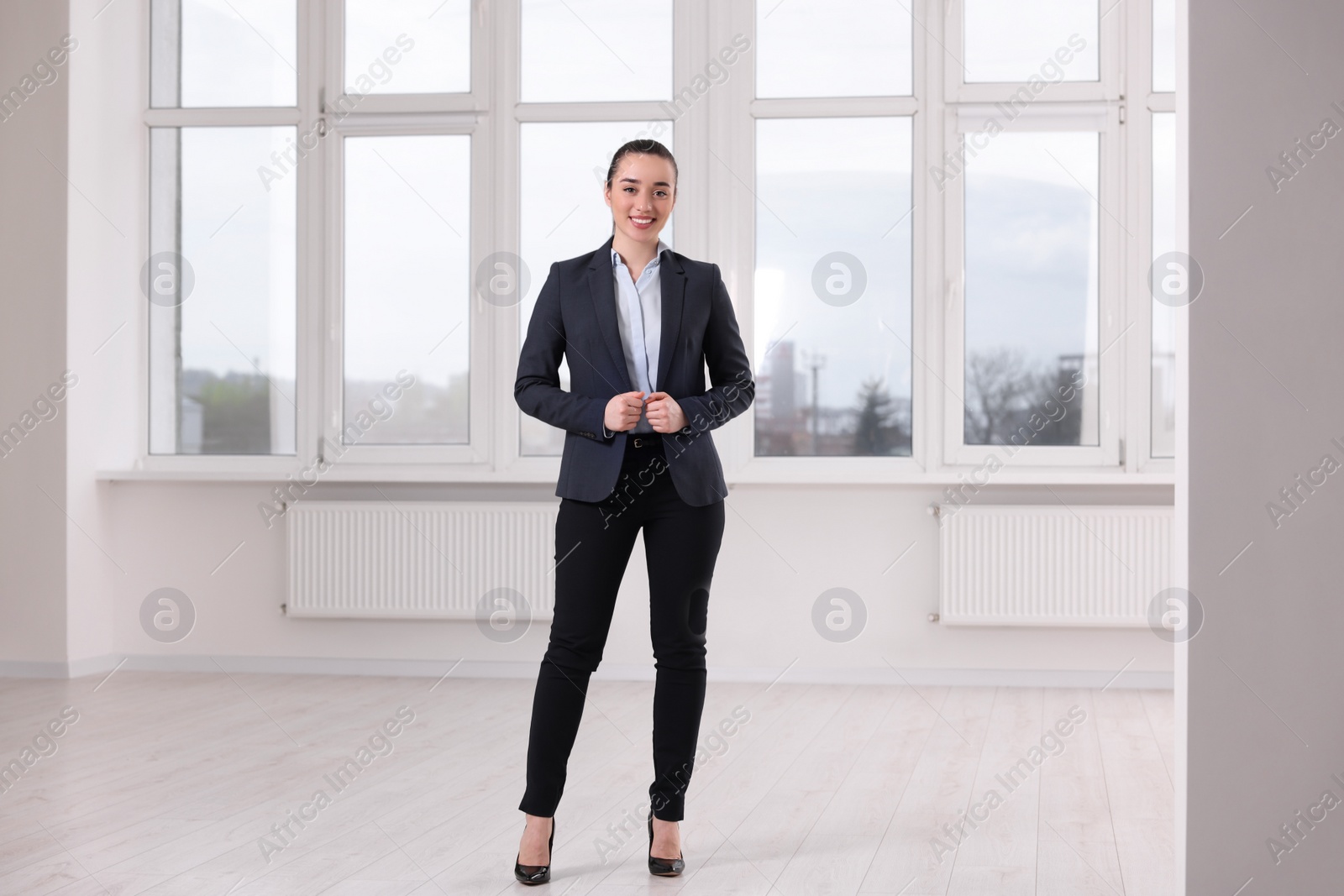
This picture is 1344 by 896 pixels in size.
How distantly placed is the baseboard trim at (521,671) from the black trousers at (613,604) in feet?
7.32

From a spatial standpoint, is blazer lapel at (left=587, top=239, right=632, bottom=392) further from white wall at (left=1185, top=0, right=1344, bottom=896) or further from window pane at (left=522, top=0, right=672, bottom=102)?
window pane at (left=522, top=0, right=672, bottom=102)

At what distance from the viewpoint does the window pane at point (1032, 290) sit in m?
4.41

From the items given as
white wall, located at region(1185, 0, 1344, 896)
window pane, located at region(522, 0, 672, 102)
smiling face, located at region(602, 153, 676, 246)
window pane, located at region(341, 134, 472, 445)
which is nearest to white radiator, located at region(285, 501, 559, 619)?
window pane, located at region(341, 134, 472, 445)

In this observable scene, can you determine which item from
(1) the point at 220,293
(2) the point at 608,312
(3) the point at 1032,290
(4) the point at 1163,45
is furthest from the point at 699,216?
(2) the point at 608,312

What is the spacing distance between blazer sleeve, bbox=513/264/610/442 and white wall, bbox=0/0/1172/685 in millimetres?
2265

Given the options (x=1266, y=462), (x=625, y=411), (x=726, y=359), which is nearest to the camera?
(x=1266, y=462)

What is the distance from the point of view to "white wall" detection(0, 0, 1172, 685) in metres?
4.32

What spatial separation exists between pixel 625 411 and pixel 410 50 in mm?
3189

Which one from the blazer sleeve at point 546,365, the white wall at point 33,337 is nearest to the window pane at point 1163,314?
the blazer sleeve at point 546,365

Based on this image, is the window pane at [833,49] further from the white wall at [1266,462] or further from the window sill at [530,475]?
the white wall at [1266,462]

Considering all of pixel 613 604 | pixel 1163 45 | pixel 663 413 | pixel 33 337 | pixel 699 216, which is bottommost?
pixel 613 604

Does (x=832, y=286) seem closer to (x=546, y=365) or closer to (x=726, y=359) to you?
(x=726, y=359)

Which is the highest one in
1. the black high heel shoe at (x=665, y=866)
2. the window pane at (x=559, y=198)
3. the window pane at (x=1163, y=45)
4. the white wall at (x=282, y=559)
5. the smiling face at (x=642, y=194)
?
the window pane at (x=1163, y=45)

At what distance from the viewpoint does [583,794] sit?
277 cm
